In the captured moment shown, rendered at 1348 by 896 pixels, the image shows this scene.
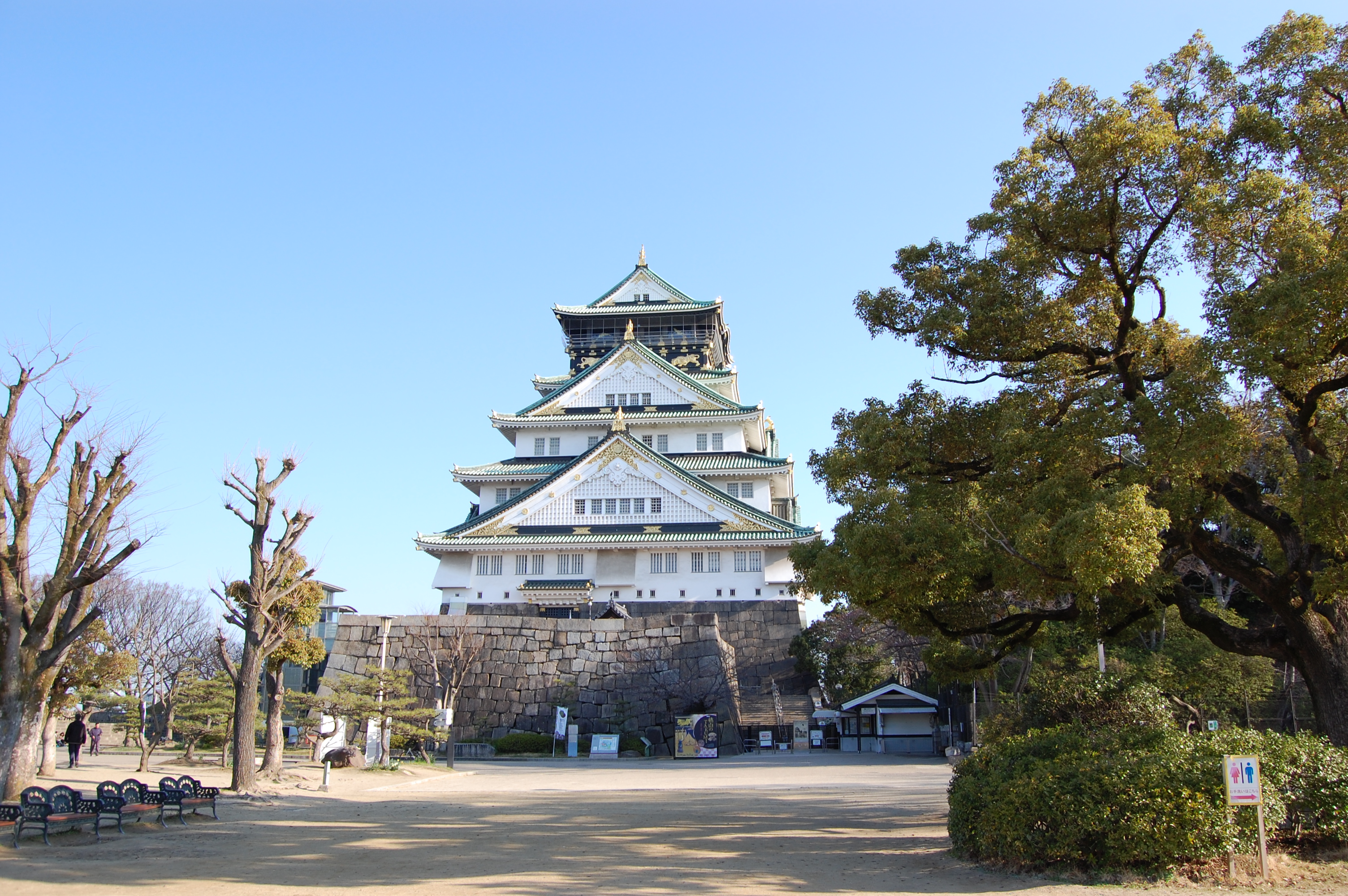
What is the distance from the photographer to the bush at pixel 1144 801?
8375mm

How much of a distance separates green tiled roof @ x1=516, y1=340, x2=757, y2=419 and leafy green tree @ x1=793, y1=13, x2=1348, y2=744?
31.2 m

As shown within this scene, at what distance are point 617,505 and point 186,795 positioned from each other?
26481mm

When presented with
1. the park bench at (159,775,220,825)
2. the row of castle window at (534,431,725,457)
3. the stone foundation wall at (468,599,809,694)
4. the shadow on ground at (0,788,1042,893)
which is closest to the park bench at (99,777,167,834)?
the park bench at (159,775,220,825)

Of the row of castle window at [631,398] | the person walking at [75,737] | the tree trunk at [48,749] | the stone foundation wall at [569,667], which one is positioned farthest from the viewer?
the row of castle window at [631,398]

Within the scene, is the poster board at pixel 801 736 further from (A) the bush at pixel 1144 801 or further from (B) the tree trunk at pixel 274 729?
(A) the bush at pixel 1144 801

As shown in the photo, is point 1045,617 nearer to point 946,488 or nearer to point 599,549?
point 946,488

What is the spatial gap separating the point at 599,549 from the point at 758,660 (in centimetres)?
808

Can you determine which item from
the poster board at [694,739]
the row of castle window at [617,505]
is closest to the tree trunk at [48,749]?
the poster board at [694,739]

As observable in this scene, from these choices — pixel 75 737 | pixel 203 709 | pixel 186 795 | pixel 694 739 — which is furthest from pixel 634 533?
pixel 186 795

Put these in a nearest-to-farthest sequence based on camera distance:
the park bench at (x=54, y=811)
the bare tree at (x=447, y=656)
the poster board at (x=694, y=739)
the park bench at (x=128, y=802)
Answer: the park bench at (x=54, y=811) → the park bench at (x=128, y=802) → the poster board at (x=694, y=739) → the bare tree at (x=447, y=656)

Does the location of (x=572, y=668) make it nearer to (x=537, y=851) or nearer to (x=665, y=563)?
(x=665, y=563)

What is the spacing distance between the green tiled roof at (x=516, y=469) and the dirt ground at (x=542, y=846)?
23.9 meters

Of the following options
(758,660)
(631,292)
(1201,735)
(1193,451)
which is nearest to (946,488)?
(1193,451)

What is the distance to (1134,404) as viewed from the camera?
10.3 metres
